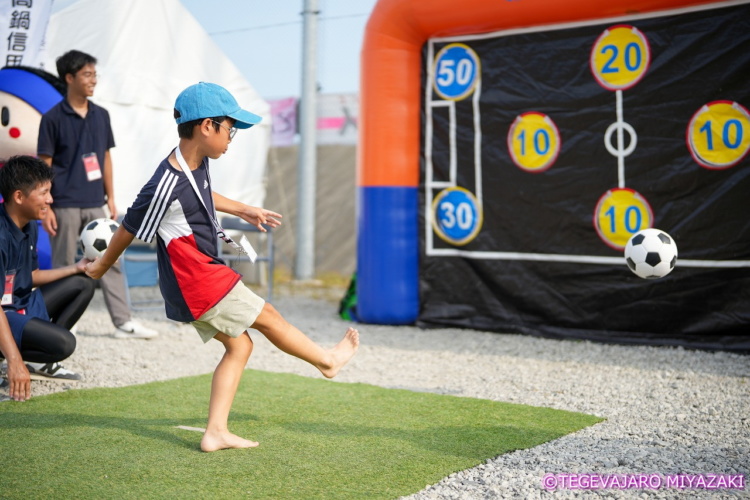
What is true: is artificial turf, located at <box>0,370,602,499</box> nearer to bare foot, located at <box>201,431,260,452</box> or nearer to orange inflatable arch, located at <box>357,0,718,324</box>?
bare foot, located at <box>201,431,260,452</box>

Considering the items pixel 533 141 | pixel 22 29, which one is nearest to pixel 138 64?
pixel 22 29

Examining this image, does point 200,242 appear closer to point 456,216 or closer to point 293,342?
point 293,342

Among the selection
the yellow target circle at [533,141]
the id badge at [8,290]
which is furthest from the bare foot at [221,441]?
the yellow target circle at [533,141]

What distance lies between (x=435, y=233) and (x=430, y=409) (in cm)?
317

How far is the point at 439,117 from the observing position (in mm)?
7098

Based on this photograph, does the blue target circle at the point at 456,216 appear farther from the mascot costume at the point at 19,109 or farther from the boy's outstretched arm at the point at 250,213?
the boy's outstretched arm at the point at 250,213

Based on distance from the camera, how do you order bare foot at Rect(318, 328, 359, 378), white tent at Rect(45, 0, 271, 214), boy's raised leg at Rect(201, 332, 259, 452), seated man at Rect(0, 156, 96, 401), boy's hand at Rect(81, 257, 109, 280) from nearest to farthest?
boy's raised leg at Rect(201, 332, 259, 452) → boy's hand at Rect(81, 257, 109, 280) → bare foot at Rect(318, 328, 359, 378) → seated man at Rect(0, 156, 96, 401) → white tent at Rect(45, 0, 271, 214)

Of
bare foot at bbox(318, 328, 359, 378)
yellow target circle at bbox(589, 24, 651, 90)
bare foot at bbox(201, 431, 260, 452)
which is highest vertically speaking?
yellow target circle at bbox(589, 24, 651, 90)

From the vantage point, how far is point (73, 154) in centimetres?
568

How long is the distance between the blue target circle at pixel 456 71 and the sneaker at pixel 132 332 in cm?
341

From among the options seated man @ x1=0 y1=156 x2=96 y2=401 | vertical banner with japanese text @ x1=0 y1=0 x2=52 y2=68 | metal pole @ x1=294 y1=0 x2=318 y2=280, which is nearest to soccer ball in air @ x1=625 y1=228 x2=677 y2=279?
seated man @ x1=0 y1=156 x2=96 y2=401

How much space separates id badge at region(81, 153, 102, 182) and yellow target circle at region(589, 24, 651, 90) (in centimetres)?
414

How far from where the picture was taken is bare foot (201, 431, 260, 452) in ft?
10.6

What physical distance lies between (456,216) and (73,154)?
3.35 meters
